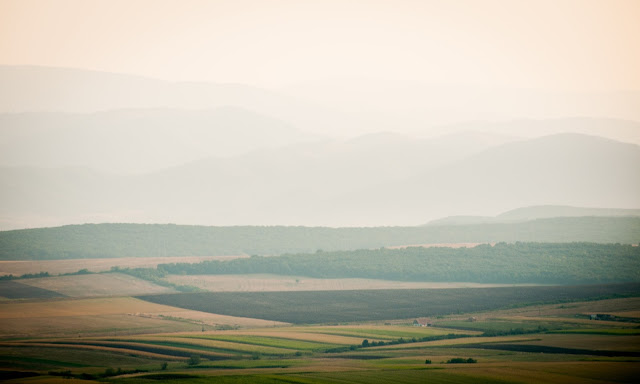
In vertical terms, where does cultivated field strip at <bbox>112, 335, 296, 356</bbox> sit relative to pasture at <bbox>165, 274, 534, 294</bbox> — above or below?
below

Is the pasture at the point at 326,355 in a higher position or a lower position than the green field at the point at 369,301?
lower

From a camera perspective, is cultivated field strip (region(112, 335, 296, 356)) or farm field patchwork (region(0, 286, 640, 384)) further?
cultivated field strip (region(112, 335, 296, 356))

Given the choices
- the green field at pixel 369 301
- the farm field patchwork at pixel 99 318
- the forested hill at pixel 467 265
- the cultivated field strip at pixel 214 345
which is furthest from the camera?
the forested hill at pixel 467 265

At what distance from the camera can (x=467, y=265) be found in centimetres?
14675

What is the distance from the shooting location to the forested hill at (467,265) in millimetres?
138500

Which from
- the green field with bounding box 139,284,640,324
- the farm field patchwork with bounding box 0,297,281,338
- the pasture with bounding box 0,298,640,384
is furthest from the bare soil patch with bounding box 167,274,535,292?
the pasture with bounding box 0,298,640,384

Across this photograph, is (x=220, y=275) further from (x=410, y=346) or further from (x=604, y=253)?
(x=410, y=346)

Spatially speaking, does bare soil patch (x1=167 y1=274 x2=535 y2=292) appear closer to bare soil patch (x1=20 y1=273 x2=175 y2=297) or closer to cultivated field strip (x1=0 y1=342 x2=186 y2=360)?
bare soil patch (x1=20 y1=273 x2=175 y2=297)

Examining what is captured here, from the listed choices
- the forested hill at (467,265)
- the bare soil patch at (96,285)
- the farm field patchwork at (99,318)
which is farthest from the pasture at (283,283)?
the farm field patchwork at (99,318)

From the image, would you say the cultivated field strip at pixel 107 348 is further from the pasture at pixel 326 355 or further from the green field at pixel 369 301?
the green field at pixel 369 301

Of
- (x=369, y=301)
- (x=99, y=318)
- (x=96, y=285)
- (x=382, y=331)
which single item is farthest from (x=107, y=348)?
(x=96, y=285)

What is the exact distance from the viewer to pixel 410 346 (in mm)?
78312

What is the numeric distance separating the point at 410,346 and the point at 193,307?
36387mm

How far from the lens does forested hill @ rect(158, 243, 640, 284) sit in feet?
454
